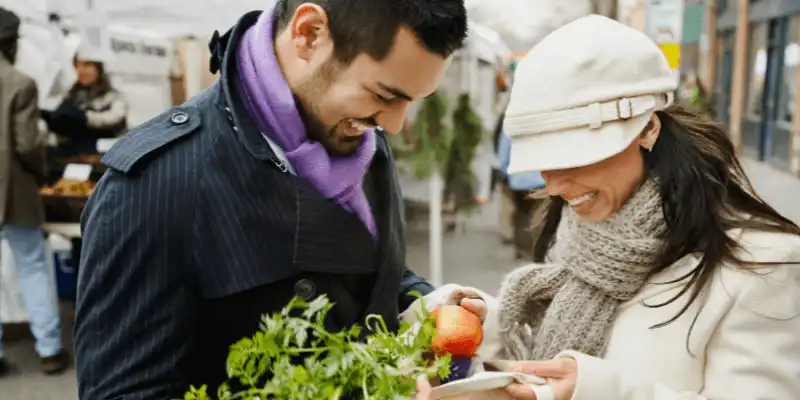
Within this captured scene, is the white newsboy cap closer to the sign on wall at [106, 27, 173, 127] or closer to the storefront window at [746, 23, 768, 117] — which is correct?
the sign on wall at [106, 27, 173, 127]

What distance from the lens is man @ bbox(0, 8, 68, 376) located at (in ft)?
13.6

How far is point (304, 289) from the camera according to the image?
124 cm

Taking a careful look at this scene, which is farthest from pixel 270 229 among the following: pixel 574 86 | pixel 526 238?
pixel 526 238

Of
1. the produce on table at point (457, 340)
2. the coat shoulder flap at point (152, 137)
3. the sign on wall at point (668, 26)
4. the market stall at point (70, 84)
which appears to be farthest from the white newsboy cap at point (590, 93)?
the market stall at point (70, 84)

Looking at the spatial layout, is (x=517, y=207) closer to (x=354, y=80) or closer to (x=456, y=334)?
(x=456, y=334)

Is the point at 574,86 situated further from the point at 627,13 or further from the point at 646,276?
the point at 627,13

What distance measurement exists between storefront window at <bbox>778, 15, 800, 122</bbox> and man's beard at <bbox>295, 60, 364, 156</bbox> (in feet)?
39.3

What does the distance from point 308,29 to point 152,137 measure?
1.08ft

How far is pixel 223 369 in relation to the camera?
127 centimetres

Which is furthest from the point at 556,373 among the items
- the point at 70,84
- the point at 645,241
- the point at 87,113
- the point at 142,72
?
the point at 70,84

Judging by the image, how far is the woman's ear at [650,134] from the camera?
4.73ft

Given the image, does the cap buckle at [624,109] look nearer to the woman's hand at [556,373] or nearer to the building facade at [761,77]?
the woman's hand at [556,373]

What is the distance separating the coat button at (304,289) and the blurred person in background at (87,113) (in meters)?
4.20

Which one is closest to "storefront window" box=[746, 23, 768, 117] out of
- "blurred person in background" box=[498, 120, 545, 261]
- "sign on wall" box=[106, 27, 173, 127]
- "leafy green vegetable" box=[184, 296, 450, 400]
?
"blurred person in background" box=[498, 120, 545, 261]
